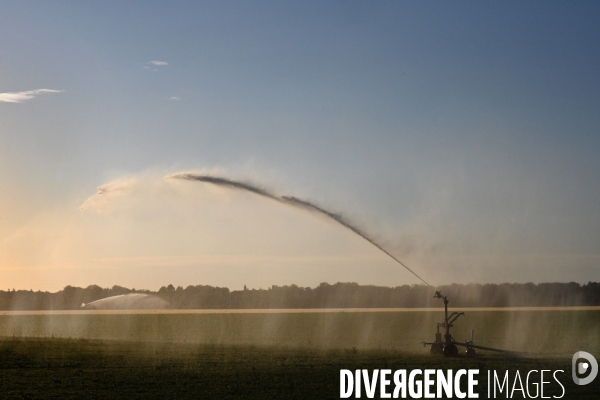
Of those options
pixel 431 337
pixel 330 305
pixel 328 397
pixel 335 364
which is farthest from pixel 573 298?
pixel 328 397

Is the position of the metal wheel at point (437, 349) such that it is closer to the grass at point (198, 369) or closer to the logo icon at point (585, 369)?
the grass at point (198, 369)

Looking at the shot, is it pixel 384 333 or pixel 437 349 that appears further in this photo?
pixel 384 333

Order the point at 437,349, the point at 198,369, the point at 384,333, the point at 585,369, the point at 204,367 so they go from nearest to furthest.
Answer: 1. the point at 198,369
2. the point at 585,369
3. the point at 204,367
4. the point at 437,349
5. the point at 384,333

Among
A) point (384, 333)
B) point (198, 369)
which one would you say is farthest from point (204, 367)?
point (384, 333)

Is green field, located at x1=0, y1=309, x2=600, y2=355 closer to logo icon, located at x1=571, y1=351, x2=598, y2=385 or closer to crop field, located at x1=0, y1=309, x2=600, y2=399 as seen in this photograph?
crop field, located at x1=0, y1=309, x2=600, y2=399

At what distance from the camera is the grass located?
28.9m

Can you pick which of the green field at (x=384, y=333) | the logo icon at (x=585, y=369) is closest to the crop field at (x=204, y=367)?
the logo icon at (x=585, y=369)

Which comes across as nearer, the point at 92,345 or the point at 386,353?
the point at 386,353

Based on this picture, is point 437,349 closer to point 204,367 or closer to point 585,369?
point 585,369

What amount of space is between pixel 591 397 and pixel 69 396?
68.5 feet

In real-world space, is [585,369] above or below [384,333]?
above

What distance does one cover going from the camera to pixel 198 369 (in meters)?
35.5

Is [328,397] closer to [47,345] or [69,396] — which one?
[69,396]

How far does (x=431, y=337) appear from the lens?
72.1 m
